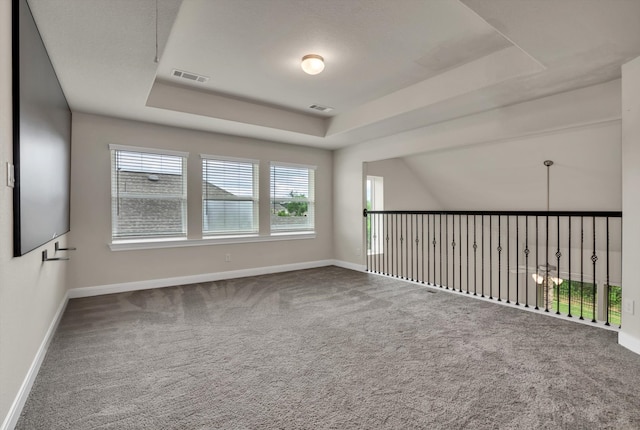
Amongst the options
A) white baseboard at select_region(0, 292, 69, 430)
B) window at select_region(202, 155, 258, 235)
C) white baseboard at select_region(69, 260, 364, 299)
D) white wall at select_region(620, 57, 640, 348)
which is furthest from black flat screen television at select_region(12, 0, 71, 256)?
white wall at select_region(620, 57, 640, 348)

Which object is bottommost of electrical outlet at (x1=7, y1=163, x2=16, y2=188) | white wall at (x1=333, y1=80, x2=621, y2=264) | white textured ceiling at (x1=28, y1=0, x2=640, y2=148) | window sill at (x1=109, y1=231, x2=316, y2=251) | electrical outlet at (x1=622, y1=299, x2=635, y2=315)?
electrical outlet at (x1=622, y1=299, x2=635, y2=315)

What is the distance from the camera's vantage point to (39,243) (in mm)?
2189

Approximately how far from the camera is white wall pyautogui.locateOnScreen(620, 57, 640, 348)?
2.61 m

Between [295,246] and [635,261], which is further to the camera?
[295,246]

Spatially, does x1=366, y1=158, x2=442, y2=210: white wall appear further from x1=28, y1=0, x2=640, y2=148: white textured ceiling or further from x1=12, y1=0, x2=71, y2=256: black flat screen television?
x1=12, y1=0, x2=71, y2=256: black flat screen television

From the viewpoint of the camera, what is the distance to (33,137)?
2.04 m

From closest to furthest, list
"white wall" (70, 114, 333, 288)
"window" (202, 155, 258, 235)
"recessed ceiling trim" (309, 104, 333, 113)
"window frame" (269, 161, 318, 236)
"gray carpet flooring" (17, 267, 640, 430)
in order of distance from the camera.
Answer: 1. "gray carpet flooring" (17, 267, 640, 430)
2. "white wall" (70, 114, 333, 288)
3. "recessed ceiling trim" (309, 104, 333, 113)
4. "window" (202, 155, 258, 235)
5. "window frame" (269, 161, 318, 236)

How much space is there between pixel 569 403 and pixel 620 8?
8.06 ft

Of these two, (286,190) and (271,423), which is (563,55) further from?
(286,190)

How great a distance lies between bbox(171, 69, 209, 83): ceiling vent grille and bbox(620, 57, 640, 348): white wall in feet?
13.3

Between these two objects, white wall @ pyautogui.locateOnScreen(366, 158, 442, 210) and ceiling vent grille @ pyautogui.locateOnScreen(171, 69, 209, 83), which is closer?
ceiling vent grille @ pyautogui.locateOnScreen(171, 69, 209, 83)

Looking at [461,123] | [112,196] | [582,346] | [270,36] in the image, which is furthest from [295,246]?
[582,346]

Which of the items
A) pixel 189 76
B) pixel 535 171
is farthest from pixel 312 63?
pixel 535 171

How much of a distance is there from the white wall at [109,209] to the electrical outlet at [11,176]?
114 inches
